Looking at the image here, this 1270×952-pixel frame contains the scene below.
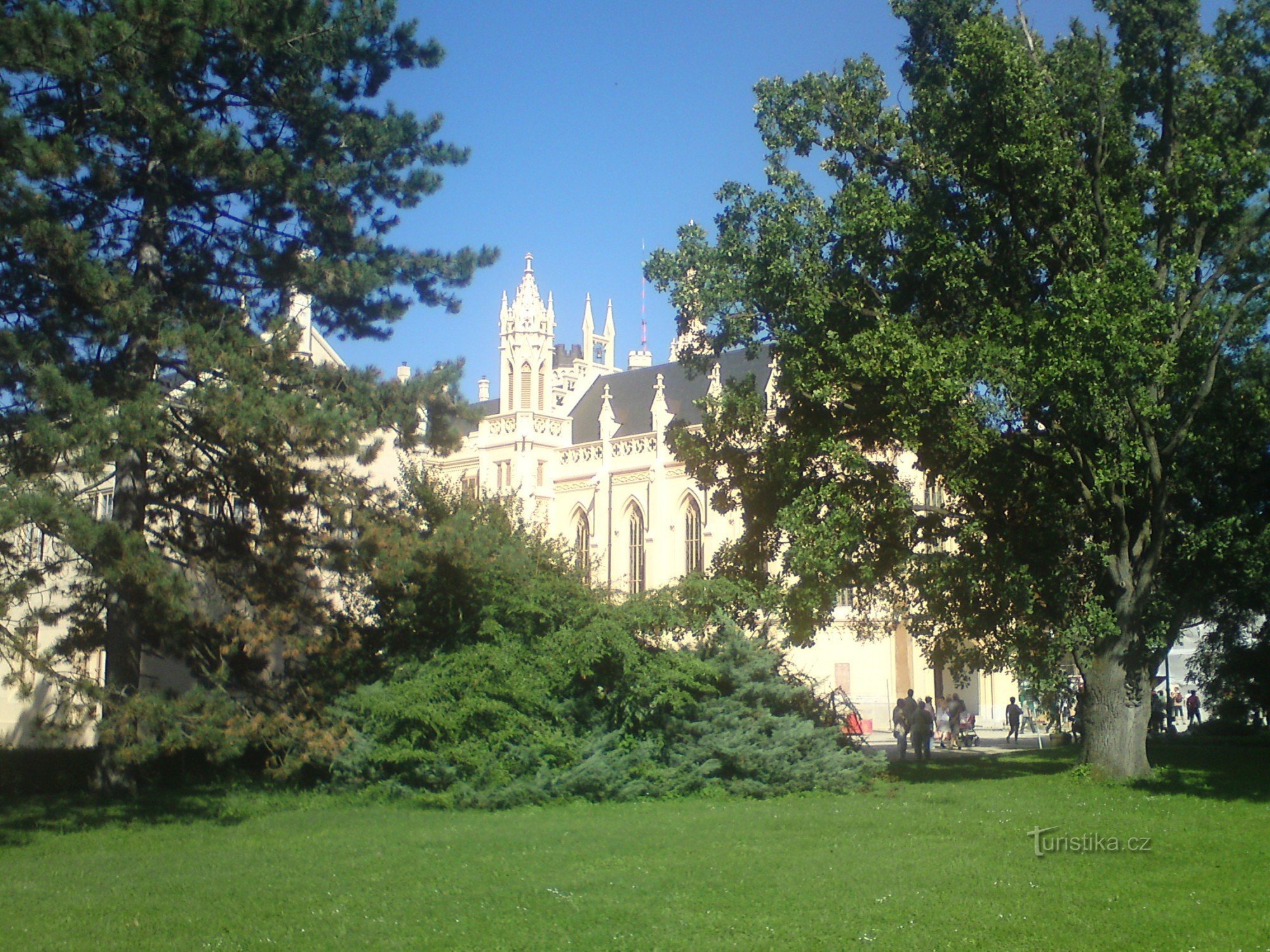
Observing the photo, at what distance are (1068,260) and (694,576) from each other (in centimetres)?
744

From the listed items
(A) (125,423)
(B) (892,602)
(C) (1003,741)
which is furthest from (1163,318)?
(C) (1003,741)

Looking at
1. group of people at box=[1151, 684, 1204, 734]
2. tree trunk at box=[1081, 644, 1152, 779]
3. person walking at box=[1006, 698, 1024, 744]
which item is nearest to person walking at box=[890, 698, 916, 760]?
group of people at box=[1151, 684, 1204, 734]

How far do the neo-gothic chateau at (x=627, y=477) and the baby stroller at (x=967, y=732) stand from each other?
1012 cm

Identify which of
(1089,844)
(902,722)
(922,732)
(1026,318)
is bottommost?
(1089,844)

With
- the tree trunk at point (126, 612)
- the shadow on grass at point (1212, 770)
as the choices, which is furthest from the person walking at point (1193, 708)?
the tree trunk at point (126, 612)

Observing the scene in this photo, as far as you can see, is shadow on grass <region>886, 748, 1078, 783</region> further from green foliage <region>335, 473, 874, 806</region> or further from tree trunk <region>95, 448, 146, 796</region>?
tree trunk <region>95, 448, 146, 796</region>

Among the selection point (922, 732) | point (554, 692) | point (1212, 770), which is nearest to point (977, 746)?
point (922, 732)

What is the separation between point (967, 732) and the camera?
108 feet

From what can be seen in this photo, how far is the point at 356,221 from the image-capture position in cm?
1797

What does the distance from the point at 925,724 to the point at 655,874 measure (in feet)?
52.2

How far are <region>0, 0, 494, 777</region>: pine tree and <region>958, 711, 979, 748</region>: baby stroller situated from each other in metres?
19.7

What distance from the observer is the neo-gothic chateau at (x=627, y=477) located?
4678cm

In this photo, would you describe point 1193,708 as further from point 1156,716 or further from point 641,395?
point 641,395

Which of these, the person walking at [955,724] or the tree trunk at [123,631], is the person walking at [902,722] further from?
the tree trunk at [123,631]
